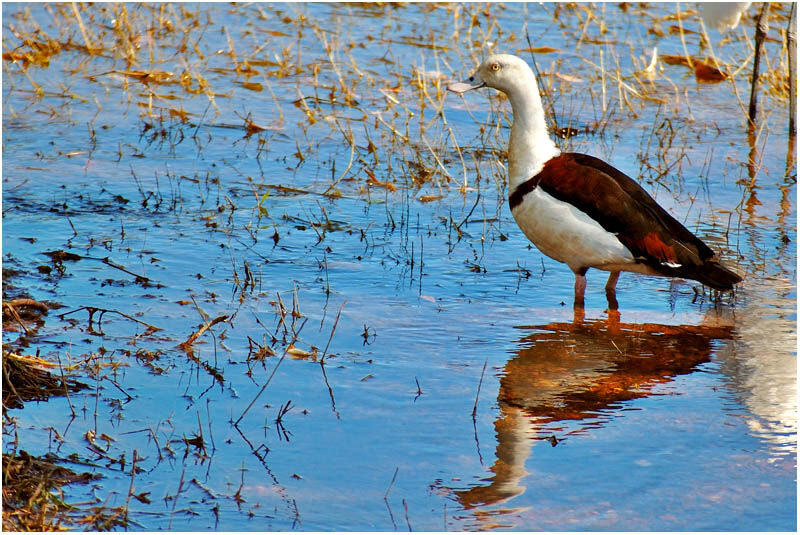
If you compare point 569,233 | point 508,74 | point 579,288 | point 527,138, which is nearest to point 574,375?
point 569,233

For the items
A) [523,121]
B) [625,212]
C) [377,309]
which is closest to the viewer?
[625,212]

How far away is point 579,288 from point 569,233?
1.37 feet

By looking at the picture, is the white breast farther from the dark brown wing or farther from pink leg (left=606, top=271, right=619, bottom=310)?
pink leg (left=606, top=271, right=619, bottom=310)

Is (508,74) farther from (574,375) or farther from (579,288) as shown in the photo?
(574,375)

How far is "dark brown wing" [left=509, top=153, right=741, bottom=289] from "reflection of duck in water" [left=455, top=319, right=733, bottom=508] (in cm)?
30

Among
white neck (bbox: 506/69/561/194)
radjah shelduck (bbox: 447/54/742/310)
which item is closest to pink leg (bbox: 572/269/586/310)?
radjah shelduck (bbox: 447/54/742/310)

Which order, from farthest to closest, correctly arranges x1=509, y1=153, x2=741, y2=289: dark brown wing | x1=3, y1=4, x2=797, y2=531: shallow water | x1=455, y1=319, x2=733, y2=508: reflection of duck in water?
x1=509, y1=153, x2=741, y2=289: dark brown wing
x1=455, y1=319, x2=733, y2=508: reflection of duck in water
x1=3, y1=4, x2=797, y2=531: shallow water

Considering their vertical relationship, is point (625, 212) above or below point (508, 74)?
below

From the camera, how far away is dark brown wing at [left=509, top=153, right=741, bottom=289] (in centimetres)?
545

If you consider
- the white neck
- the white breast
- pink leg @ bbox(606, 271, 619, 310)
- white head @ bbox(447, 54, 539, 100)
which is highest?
white head @ bbox(447, 54, 539, 100)

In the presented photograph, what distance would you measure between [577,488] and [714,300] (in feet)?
8.33

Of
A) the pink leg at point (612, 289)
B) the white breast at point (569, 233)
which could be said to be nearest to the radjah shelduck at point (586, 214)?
the white breast at point (569, 233)

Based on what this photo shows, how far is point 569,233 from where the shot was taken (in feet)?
17.9

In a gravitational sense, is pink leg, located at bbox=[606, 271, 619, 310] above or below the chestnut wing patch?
below
